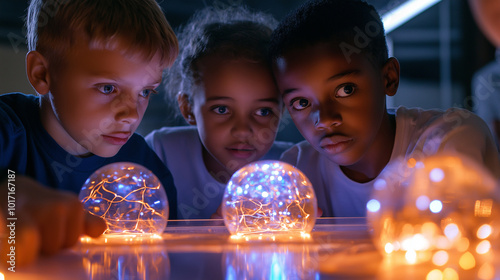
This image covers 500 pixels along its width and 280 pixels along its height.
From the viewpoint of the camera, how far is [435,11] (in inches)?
127

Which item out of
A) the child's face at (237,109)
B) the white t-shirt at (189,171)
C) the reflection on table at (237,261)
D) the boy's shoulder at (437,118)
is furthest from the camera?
the white t-shirt at (189,171)

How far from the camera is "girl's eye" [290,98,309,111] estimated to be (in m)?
1.28

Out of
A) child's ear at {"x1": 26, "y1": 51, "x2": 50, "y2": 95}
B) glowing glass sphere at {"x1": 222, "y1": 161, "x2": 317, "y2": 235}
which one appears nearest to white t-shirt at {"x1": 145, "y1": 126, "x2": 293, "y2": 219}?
child's ear at {"x1": 26, "y1": 51, "x2": 50, "y2": 95}

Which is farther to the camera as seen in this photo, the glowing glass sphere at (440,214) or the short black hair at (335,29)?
the short black hair at (335,29)

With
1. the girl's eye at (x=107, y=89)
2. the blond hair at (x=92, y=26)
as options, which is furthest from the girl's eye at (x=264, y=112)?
the girl's eye at (x=107, y=89)

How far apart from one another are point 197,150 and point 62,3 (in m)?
0.78

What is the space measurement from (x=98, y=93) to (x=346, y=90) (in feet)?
2.22

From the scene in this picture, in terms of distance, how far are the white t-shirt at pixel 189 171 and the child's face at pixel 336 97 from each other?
54cm

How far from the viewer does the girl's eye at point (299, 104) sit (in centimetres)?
128

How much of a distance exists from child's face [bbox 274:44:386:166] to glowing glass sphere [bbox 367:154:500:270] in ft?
1.84

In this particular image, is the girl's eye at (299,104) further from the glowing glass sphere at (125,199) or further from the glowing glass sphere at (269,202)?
the glowing glass sphere at (125,199)

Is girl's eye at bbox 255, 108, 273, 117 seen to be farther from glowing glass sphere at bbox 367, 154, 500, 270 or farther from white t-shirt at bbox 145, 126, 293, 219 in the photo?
glowing glass sphere at bbox 367, 154, 500, 270

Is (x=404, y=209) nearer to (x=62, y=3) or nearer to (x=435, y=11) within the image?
(x=62, y=3)

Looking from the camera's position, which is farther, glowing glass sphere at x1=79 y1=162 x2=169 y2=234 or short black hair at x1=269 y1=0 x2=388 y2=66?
short black hair at x1=269 y1=0 x2=388 y2=66
